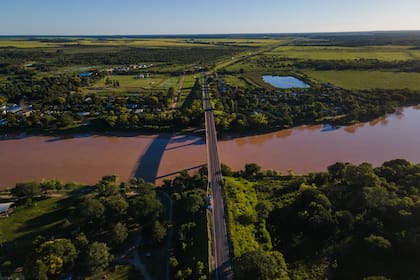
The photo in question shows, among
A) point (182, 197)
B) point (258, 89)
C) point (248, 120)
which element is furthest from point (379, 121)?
point (182, 197)

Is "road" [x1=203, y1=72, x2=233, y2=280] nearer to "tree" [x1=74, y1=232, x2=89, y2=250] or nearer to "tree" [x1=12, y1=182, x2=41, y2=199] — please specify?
"tree" [x1=74, y1=232, x2=89, y2=250]

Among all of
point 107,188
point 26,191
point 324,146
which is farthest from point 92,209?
point 324,146

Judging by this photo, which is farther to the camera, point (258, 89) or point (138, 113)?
point (258, 89)

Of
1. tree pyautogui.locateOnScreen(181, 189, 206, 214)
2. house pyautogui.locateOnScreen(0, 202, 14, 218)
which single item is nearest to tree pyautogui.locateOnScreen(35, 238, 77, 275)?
house pyautogui.locateOnScreen(0, 202, 14, 218)

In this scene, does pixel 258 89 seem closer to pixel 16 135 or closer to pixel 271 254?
pixel 16 135

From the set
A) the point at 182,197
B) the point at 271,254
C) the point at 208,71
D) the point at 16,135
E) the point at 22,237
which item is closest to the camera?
the point at 271,254
